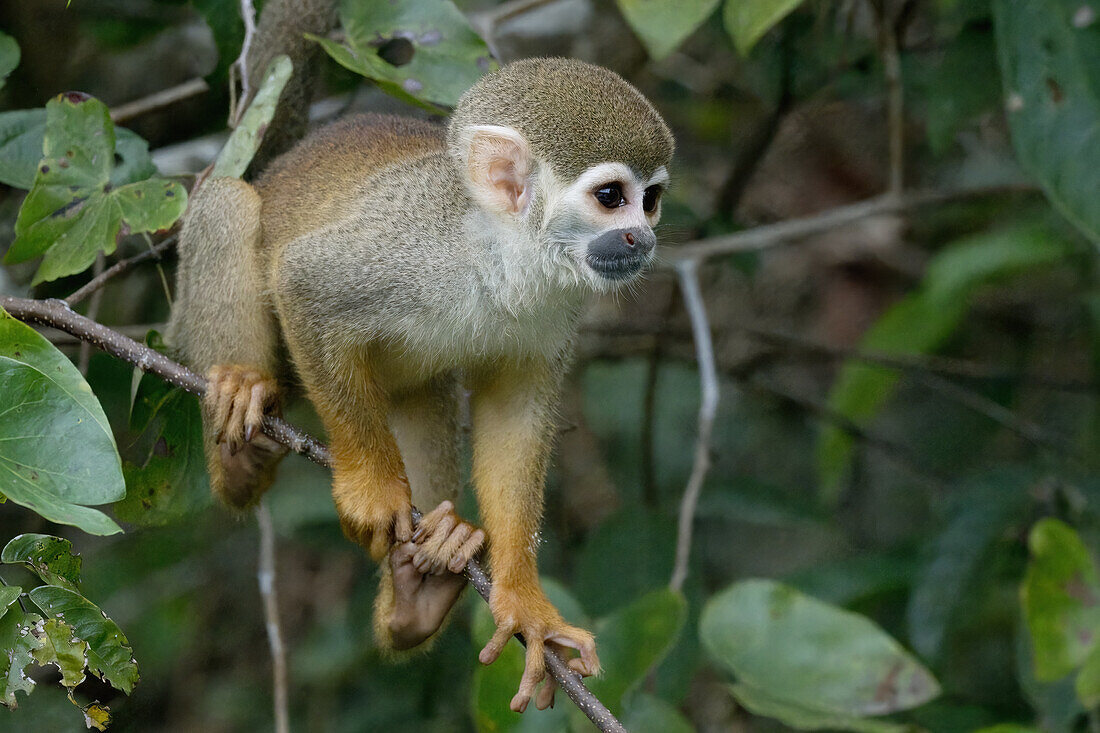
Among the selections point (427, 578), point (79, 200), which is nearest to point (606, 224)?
point (427, 578)

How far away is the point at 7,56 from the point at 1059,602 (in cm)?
260

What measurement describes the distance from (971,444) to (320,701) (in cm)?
280

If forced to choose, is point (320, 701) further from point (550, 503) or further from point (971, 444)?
point (971, 444)

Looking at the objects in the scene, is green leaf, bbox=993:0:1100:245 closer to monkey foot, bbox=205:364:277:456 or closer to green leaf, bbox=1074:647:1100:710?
green leaf, bbox=1074:647:1100:710

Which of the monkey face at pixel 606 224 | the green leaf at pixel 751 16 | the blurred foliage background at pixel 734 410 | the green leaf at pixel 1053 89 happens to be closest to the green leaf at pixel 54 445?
the blurred foliage background at pixel 734 410

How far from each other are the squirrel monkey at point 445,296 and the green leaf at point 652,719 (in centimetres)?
35

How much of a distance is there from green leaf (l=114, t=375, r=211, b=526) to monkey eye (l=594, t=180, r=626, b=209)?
973mm

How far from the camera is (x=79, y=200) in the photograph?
2.07 meters

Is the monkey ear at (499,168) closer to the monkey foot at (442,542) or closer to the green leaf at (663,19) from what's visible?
the green leaf at (663,19)

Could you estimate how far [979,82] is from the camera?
123 inches

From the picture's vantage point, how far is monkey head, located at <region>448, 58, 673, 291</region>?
1982 mm

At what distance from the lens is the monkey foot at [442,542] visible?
207 cm

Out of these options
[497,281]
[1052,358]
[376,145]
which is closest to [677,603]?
[497,281]

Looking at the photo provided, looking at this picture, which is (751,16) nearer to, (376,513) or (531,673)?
(376,513)
